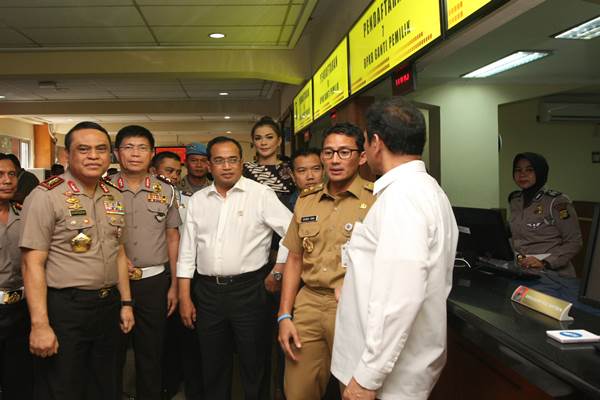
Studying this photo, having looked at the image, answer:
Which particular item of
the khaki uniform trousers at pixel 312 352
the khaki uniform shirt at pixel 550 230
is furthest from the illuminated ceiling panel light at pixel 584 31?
the khaki uniform trousers at pixel 312 352

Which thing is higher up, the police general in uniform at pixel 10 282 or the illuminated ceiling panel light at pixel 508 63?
the illuminated ceiling panel light at pixel 508 63

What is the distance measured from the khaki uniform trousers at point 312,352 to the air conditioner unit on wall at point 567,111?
5.70 m

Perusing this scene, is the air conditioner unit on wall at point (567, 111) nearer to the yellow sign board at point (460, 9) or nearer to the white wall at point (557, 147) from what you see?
the white wall at point (557, 147)

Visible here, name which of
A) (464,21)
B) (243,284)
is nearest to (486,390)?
(243,284)

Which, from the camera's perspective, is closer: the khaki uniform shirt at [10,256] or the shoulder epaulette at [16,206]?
the khaki uniform shirt at [10,256]

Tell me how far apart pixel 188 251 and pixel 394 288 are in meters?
1.38

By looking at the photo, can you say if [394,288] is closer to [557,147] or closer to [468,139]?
[468,139]

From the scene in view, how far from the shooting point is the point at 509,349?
1271 millimetres

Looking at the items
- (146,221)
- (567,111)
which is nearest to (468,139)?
(567,111)

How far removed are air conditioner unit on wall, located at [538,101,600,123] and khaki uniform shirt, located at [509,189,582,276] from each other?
3.48 meters

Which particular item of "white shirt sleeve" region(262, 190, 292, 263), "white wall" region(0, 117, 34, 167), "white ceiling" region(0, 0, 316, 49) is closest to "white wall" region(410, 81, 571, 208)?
"white ceiling" region(0, 0, 316, 49)

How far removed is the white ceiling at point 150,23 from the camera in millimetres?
3914

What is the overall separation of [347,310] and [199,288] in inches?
41.3

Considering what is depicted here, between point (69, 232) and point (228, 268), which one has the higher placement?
point (69, 232)
